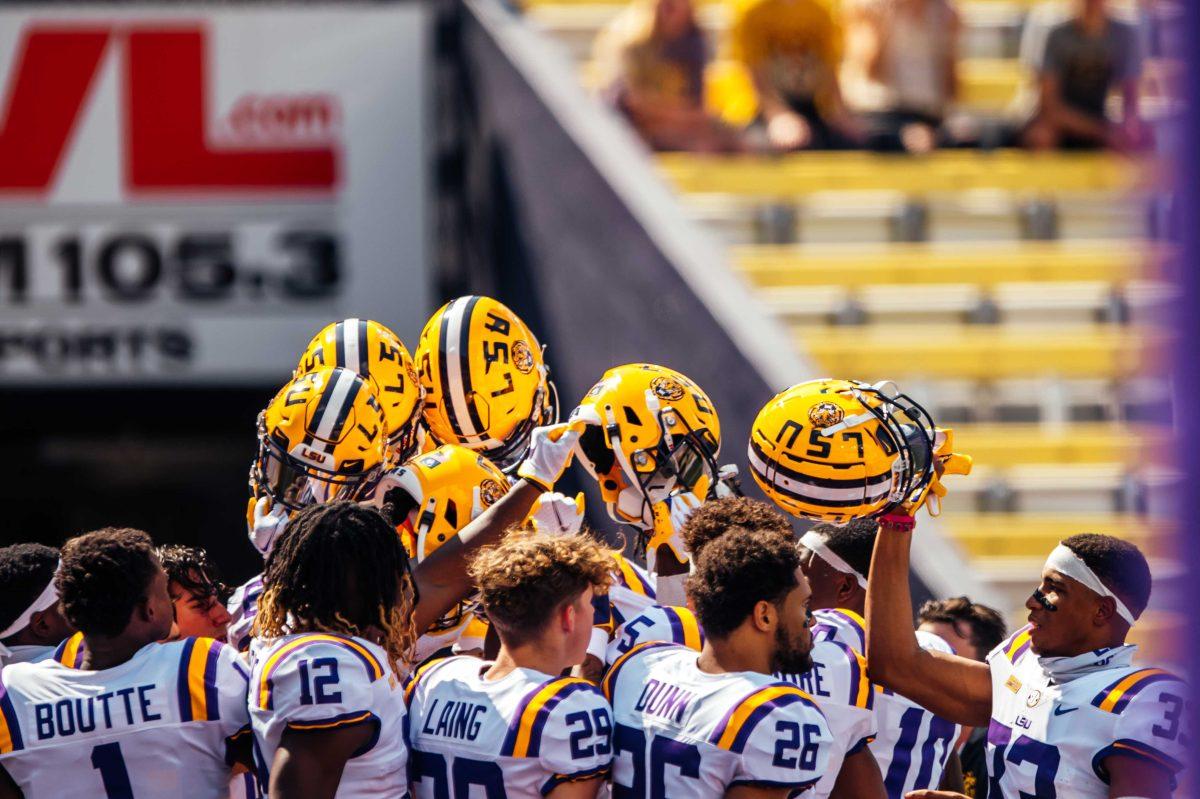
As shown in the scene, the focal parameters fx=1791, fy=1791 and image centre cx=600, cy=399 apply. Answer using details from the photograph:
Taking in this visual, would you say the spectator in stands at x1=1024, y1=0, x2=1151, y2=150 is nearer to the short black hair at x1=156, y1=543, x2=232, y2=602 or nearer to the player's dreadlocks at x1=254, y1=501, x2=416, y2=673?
the short black hair at x1=156, y1=543, x2=232, y2=602

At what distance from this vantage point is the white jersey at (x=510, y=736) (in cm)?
347

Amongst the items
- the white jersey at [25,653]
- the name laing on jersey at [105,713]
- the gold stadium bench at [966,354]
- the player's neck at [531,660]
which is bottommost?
the gold stadium bench at [966,354]

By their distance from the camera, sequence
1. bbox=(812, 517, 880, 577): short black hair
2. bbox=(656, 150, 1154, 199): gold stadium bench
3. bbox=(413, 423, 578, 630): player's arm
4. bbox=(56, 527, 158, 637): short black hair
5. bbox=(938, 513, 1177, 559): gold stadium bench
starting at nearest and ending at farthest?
bbox=(56, 527, 158, 637): short black hair < bbox=(413, 423, 578, 630): player's arm < bbox=(812, 517, 880, 577): short black hair < bbox=(938, 513, 1177, 559): gold stadium bench < bbox=(656, 150, 1154, 199): gold stadium bench

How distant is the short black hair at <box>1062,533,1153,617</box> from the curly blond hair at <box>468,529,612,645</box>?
1086mm

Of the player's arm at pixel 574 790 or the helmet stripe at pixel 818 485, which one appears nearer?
the player's arm at pixel 574 790

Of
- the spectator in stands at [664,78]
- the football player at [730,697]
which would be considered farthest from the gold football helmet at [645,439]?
the spectator in stands at [664,78]

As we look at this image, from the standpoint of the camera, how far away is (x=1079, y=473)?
27.2 feet

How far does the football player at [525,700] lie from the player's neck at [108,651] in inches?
24.5

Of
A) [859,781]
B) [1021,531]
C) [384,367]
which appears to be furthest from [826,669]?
[1021,531]

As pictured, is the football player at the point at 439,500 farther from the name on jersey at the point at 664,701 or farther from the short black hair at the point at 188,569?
the name on jersey at the point at 664,701

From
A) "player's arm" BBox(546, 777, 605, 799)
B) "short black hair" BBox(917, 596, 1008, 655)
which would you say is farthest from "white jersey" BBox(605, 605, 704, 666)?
"short black hair" BBox(917, 596, 1008, 655)

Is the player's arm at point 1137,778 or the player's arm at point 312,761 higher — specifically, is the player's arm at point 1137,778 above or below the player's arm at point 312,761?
below

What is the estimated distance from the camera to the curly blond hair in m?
3.55

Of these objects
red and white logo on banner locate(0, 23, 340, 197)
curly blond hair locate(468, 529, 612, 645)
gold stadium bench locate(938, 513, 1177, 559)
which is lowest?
gold stadium bench locate(938, 513, 1177, 559)
